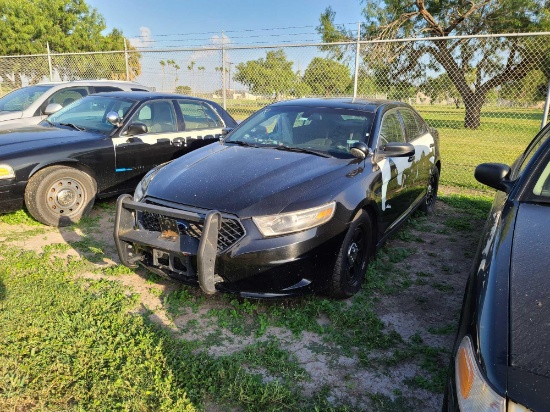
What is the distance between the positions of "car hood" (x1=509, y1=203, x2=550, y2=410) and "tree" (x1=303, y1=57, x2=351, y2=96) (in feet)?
31.3

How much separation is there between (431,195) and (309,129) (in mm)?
2730

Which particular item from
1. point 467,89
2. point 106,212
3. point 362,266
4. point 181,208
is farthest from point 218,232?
point 467,89

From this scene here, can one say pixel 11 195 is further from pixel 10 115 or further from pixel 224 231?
pixel 10 115

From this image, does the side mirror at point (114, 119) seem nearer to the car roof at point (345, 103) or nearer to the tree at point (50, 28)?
the car roof at point (345, 103)

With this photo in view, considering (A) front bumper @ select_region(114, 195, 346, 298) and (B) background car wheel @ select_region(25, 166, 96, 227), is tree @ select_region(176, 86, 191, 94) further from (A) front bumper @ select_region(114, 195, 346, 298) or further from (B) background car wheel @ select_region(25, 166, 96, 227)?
(A) front bumper @ select_region(114, 195, 346, 298)

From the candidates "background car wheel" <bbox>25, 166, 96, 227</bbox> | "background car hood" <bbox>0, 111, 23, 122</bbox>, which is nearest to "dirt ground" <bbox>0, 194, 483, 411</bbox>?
"background car wheel" <bbox>25, 166, 96, 227</bbox>

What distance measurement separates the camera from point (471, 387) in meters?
1.38

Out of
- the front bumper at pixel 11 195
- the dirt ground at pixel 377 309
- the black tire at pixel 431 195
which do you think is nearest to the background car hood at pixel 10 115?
the dirt ground at pixel 377 309

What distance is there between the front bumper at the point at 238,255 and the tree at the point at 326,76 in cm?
883

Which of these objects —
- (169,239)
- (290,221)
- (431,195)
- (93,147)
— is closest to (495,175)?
(290,221)

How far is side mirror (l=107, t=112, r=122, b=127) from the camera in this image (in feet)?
16.9

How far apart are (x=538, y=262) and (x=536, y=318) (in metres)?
0.39

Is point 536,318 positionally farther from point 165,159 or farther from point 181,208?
point 165,159

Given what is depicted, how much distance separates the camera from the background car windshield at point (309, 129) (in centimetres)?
385
